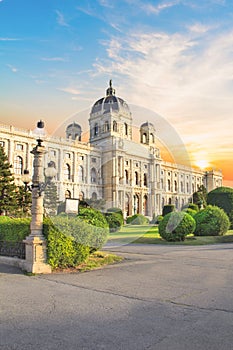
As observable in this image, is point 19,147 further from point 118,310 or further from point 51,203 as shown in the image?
point 118,310

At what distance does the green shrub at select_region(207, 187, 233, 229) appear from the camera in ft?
74.6

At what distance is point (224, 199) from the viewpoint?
902 inches

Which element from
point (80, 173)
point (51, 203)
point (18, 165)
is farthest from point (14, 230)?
point (80, 173)

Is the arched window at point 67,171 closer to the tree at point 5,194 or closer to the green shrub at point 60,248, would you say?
the tree at point 5,194

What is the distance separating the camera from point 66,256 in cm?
864

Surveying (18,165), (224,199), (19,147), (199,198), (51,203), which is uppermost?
(19,147)

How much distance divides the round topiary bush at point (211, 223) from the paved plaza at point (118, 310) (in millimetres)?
10948

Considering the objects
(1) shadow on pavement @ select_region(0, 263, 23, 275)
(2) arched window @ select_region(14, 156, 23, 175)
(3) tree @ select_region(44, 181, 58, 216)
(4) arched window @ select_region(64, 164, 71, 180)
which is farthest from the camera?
(2) arched window @ select_region(14, 156, 23, 175)

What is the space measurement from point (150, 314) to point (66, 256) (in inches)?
171

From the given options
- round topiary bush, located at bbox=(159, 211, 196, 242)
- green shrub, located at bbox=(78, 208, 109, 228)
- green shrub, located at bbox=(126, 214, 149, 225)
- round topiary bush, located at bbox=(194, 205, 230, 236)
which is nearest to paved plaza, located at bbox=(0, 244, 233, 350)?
green shrub, located at bbox=(78, 208, 109, 228)

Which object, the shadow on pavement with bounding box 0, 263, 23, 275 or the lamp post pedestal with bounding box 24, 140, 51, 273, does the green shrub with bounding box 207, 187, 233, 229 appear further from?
the shadow on pavement with bounding box 0, 263, 23, 275

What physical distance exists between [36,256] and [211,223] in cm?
1356

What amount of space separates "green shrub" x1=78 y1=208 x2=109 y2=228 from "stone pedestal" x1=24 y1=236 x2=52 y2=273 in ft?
5.76

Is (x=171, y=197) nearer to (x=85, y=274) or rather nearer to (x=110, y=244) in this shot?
(x=110, y=244)
